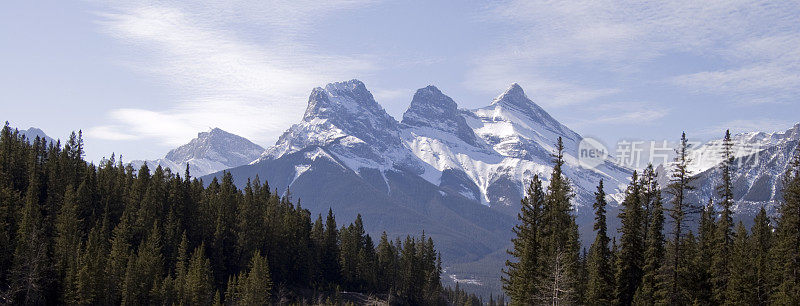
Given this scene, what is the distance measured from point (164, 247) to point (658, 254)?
8524cm

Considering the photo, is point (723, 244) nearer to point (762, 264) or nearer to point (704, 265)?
point (704, 265)

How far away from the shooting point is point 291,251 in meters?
138

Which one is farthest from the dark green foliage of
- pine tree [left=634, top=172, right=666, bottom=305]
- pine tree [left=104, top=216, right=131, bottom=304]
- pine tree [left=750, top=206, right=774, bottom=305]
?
pine tree [left=104, top=216, right=131, bottom=304]

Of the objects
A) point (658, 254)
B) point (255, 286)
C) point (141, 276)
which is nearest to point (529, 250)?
point (658, 254)

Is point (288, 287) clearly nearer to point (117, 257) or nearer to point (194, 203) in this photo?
point (194, 203)

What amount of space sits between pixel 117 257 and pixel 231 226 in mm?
33861

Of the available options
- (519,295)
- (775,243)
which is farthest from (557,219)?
(775,243)

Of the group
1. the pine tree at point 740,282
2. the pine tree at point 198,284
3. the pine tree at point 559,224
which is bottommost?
the pine tree at point 198,284

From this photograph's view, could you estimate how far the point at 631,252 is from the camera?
7344cm

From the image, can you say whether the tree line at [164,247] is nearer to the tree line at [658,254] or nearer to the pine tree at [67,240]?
the pine tree at [67,240]

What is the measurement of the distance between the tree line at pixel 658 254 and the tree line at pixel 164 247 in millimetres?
53681

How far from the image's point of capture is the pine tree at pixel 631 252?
7281cm

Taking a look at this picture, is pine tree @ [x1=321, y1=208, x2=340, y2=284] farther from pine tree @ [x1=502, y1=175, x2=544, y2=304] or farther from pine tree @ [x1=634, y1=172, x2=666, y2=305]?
pine tree @ [x1=634, y1=172, x2=666, y2=305]

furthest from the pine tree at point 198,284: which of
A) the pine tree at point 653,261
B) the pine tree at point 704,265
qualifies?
the pine tree at point 704,265
